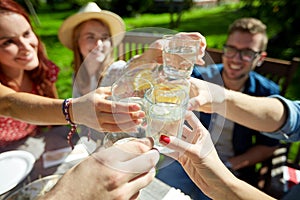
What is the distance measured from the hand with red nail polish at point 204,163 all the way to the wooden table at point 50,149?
0.66ft

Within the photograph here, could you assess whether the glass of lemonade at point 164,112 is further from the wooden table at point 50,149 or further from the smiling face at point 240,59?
the smiling face at point 240,59

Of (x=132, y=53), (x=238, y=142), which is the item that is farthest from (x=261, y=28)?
(x=132, y=53)

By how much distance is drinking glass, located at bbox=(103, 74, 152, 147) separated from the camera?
65 centimetres

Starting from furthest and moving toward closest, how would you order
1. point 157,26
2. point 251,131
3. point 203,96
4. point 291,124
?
point 157,26, point 251,131, point 291,124, point 203,96

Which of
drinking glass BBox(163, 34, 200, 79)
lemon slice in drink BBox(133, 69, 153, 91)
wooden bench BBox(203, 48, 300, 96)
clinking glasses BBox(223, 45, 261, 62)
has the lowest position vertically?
wooden bench BBox(203, 48, 300, 96)

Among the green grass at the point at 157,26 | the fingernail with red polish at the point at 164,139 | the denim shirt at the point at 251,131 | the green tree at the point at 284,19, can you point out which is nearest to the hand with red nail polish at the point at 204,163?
the fingernail with red polish at the point at 164,139

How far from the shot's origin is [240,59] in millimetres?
1565

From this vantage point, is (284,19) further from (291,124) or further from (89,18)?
(291,124)

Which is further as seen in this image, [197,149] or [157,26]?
[157,26]

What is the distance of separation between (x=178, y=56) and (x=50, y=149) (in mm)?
825

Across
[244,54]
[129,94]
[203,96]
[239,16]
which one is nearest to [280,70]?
[244,54]

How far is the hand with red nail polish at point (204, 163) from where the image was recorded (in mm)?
670

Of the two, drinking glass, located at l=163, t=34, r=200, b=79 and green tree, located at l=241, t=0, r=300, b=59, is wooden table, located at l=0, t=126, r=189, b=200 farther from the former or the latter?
green tree, located at l=241, t=0, r=300, b=59

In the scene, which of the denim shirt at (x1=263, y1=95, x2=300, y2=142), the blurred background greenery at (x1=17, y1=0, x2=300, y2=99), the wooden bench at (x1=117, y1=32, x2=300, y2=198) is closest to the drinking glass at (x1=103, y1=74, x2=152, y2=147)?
the wooden bench at (x1=117, y1=32, x2=300, y2=198)
